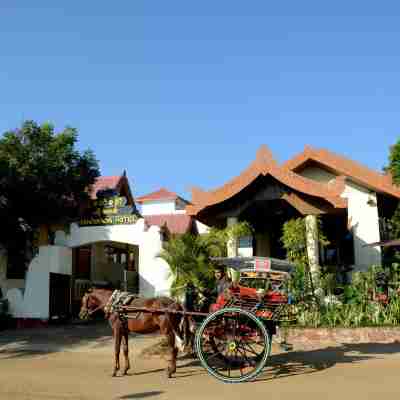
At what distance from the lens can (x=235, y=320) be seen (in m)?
8.12

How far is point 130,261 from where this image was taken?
84.3 feet

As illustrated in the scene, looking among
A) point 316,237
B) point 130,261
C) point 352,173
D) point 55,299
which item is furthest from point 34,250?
point 352,173

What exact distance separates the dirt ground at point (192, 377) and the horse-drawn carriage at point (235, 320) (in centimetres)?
39

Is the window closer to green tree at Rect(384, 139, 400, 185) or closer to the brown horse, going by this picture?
the brown horse

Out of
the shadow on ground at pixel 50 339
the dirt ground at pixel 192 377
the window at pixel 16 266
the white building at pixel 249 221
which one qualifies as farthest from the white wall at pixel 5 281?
the dirt ground at pixel 192 377

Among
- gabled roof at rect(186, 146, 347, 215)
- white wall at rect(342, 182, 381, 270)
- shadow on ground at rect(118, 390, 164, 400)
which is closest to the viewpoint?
shadow on ground at rect(118, 390, 164, 400)

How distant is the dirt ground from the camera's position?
717cm

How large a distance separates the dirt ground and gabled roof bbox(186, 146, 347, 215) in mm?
4364

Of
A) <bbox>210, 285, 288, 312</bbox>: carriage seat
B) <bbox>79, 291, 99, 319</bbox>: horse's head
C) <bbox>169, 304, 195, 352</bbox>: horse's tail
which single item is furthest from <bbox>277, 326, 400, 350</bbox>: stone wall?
<bbox>79, 291, 99, 319</bbox>: horse's head

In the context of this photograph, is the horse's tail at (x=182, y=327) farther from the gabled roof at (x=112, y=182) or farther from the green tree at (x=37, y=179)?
the gabled roof at (x=112, y=182)

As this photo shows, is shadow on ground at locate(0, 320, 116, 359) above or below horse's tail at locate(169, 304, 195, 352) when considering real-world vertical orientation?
below

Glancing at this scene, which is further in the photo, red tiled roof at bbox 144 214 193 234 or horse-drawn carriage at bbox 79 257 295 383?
red tiled roof at bbox 144 214 193 234

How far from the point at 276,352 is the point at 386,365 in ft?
8.80

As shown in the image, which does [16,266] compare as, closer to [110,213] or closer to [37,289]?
[37,289]
